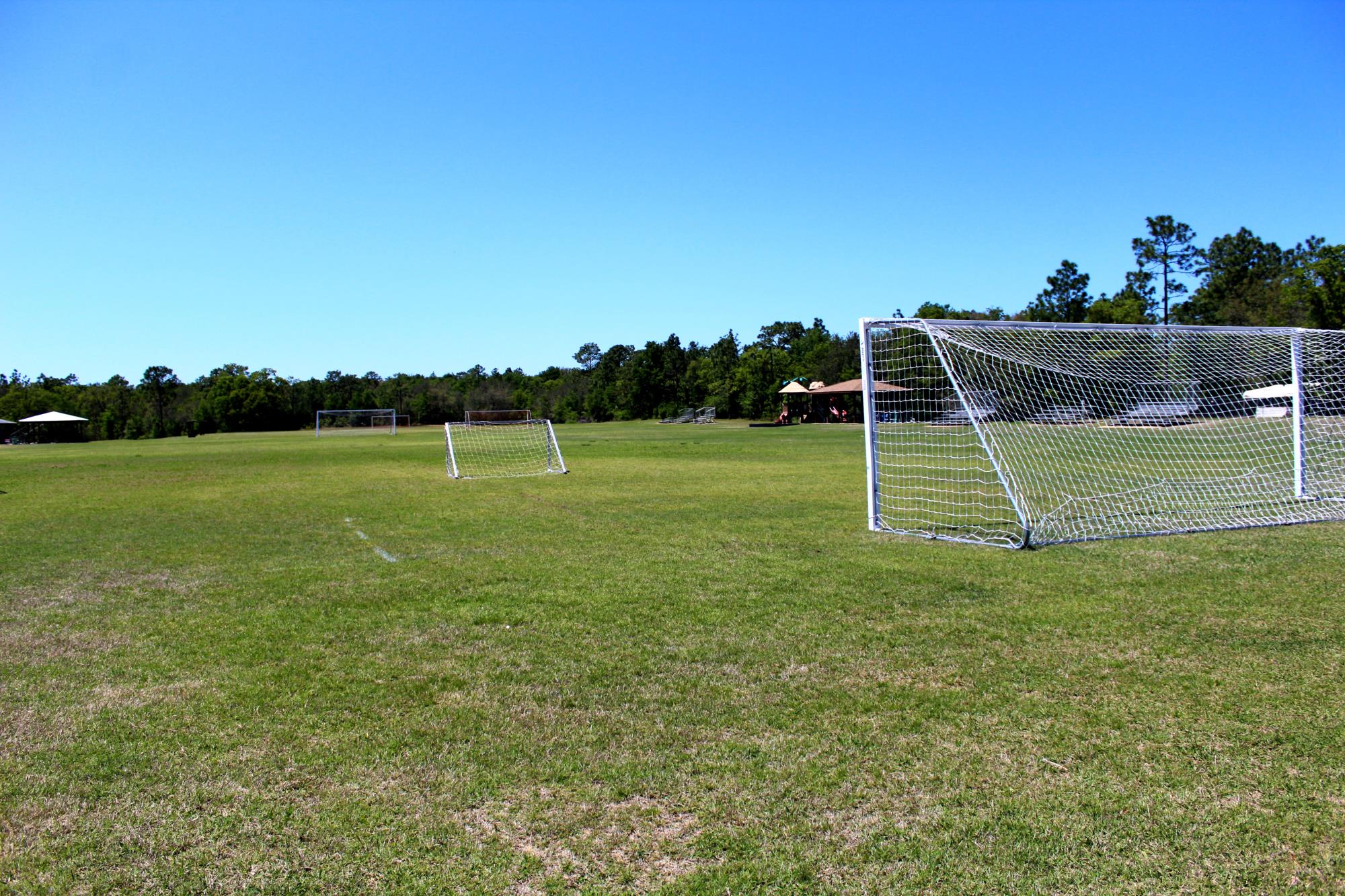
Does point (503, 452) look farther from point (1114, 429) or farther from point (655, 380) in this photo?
point (655, 380)

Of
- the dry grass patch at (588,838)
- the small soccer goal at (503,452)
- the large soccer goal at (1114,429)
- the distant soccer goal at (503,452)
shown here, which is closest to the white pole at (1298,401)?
the large soccer goal at (1114,429)

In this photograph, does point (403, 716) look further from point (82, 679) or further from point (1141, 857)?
point (1141, 857)

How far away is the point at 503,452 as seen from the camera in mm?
26547

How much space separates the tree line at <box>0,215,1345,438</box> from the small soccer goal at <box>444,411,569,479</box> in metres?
36.8

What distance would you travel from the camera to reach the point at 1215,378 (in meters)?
14.2

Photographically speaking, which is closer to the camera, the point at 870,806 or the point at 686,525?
the point at 870,806

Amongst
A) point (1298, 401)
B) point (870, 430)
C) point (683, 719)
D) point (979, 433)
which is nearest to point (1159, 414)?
point (1298, 401)

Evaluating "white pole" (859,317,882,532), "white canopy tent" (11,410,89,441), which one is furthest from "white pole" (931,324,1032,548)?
"white canopy tent" (11,410,89,441)

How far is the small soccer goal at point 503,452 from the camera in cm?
1978

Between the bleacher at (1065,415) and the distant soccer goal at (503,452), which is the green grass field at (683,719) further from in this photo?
the distant soccer goal at (503,452)

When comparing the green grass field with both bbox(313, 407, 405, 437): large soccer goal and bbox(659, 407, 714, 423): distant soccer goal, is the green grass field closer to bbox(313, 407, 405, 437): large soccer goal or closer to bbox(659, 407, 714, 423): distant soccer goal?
bbox(659, 407, 714, 423): distant soccer goal

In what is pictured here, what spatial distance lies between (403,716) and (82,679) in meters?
2.17


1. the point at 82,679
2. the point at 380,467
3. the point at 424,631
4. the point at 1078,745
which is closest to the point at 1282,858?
the point at 1078,745

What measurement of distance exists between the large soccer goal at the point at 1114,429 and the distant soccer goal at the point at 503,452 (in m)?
8.09
